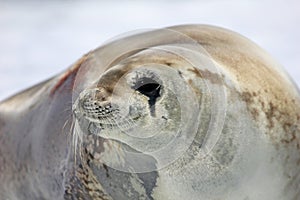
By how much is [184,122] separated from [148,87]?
6.9 inches

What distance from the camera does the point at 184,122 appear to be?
7.41 ft

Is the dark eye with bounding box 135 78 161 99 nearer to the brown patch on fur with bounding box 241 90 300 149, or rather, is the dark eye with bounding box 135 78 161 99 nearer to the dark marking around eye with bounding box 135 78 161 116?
the dark marking around eye with bounding box 135 78 161 116

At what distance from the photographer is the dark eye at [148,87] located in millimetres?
2229

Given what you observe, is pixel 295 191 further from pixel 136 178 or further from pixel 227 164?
pixel 136 178

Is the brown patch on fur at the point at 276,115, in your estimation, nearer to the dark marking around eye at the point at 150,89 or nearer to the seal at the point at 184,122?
the seal at the point at 184,122

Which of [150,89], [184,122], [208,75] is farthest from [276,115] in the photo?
[150,89]

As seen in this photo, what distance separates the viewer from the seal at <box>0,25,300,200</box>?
2.23 meters

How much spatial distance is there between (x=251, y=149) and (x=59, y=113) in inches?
52.5

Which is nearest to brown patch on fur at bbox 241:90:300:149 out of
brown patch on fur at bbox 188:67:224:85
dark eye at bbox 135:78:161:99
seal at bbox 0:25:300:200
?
seal at bbox 0:25:300:200

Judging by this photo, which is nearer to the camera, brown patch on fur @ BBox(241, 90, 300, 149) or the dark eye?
the dark eye

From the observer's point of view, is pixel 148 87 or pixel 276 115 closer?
pixel 148 87

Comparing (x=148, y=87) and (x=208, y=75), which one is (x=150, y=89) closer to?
(x=148, y=87)

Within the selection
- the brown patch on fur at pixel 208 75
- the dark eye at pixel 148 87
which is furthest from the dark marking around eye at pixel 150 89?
the brown patch on fur at pixel 208 75

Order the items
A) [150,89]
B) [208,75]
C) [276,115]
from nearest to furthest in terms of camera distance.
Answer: [150,89] < [208,75] < [276,115]
